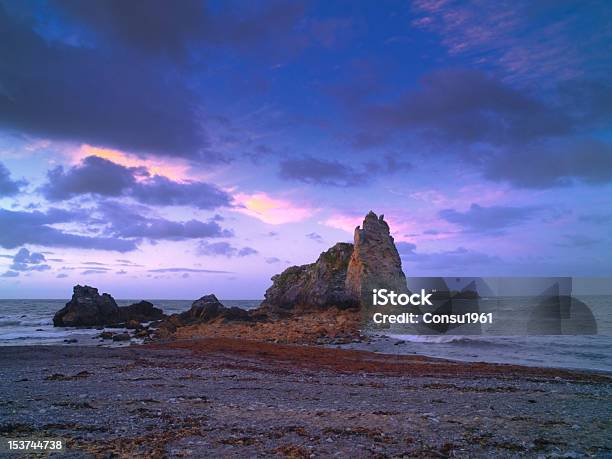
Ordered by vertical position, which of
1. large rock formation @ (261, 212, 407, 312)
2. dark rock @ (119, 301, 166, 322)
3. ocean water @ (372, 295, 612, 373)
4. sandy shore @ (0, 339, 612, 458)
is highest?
large rock formation @ (261, 212, 407, 312)

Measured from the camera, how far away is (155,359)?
23.4 m

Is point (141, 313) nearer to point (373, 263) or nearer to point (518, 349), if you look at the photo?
point (373, 263)

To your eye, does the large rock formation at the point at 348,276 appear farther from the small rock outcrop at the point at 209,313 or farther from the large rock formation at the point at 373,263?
the small rock outcrop at the point at 209,313

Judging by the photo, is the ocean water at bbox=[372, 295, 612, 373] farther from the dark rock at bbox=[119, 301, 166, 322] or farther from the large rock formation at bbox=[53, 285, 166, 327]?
the large rock formation at bbox=[53, 285, 166, 327]

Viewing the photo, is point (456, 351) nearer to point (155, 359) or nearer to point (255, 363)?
point (255, 363)

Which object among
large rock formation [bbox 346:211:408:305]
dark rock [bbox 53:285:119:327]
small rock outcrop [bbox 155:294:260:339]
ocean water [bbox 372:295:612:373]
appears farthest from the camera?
large rock formation [bbox 346:211:408:305]

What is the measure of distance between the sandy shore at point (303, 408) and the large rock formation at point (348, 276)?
36768 mm

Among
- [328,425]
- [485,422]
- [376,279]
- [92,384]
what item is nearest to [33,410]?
[92,384]

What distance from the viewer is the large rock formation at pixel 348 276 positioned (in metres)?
59.8

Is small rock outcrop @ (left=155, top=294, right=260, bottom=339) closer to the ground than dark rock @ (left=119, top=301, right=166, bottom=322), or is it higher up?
higher up

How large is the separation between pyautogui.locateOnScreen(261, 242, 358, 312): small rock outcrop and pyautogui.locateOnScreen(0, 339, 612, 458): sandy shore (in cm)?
3721

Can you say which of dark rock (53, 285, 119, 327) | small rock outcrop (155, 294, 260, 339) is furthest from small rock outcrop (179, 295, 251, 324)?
dark rock (53, 285, 119, 327)

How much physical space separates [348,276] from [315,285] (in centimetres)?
514

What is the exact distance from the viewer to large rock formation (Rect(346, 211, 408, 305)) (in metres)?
59.5
